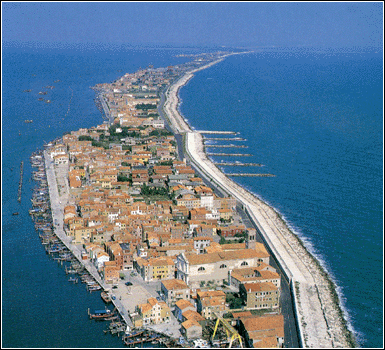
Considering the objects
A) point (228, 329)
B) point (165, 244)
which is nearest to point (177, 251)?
point (165, 244)

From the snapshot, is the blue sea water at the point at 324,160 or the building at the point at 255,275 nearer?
the building at the point at 255,275

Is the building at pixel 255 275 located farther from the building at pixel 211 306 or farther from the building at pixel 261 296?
the building at pixel 211 306

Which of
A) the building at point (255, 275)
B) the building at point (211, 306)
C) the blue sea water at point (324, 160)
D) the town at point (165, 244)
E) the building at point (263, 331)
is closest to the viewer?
the building at point (263, 331)

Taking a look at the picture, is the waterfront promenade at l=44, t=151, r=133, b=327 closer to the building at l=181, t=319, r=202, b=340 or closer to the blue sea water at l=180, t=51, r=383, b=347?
the building at l=181, t=319, r=202, b=340

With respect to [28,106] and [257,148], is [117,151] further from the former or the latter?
[28,106]

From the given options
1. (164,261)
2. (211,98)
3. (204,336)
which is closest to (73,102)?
(211,98)

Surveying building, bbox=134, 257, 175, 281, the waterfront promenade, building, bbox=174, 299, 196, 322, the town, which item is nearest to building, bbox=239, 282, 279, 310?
the town

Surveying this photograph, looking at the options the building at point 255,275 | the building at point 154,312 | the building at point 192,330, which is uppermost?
the building at point 255,275

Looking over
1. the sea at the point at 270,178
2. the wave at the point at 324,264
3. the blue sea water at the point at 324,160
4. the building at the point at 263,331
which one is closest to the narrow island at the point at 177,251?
the building at the point at 263,331
